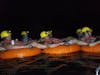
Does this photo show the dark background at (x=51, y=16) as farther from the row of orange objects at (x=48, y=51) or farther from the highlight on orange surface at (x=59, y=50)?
the highlight on orange surface at (x=59, y=50)

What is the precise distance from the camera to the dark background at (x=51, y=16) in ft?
86.3

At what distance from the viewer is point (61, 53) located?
1747 centimetres

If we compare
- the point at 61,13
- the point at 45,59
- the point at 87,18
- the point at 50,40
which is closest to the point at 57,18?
the point at 61,13

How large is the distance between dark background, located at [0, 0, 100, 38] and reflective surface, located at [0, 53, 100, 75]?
379 inches

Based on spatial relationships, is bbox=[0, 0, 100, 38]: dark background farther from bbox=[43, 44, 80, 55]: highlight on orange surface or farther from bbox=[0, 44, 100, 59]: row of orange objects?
bbox=[43, 44, 80, 55]: highlight on orange surface

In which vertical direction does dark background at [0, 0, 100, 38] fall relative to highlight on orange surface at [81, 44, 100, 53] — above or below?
above

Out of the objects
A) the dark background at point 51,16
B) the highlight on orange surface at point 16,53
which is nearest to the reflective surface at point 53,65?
the highlight on orange surface at point 16,53

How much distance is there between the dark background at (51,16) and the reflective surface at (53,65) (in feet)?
31.5

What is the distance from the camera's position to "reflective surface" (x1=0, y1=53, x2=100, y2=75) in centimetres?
1283

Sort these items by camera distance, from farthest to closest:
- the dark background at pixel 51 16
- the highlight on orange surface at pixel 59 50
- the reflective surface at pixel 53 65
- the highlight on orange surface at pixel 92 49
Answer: the dark background at pixel 51 16, the highlight on orange surface at pixel 59 50, the highlight on orange surface at pixel 92 49, the reflective surface at pixel 53 65

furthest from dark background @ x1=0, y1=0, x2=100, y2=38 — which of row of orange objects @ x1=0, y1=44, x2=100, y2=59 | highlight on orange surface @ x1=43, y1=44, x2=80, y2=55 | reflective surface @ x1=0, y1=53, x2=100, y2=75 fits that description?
reflective surface @ x1=0, y1=53, x2=100, y2=75

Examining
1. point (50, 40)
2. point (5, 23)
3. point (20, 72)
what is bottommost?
point (20, 72)

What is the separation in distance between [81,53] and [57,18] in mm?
10021

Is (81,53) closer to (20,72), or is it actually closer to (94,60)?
(94,60)
